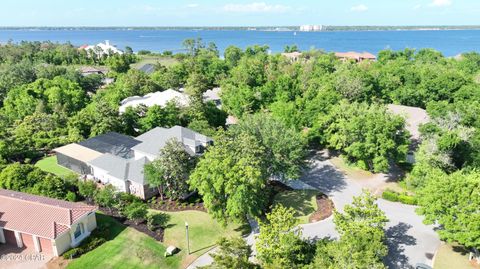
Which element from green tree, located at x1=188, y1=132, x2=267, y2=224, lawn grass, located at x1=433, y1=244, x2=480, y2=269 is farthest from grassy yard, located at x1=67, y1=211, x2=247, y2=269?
lawn grass, located at x1=433, y1=244, x2=480, y2=269

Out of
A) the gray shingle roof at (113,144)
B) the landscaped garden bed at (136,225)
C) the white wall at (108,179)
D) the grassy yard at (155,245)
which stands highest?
the gray shingle roof at (113,144)

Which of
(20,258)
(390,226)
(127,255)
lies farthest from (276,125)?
(20,258)

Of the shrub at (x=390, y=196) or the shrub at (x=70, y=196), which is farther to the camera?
the shrub at (x=390, y=196)

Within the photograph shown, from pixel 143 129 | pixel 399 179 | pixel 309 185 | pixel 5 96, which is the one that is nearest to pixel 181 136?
pixel 143 129

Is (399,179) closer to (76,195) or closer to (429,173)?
(429,173)

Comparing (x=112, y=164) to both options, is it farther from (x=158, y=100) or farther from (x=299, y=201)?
(x=158, y=100)

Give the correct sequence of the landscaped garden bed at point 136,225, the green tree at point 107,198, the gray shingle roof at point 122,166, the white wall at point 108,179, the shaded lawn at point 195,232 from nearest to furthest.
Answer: the shaded lawn at point 195,232, the landscaped garden bed at point 136,225, the green tree at point 107,198, the gray shingle roof at point 122,166, the white wall at point 108,179

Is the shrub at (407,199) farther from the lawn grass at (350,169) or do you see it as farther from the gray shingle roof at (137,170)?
the gray shingle roof at (137,170)

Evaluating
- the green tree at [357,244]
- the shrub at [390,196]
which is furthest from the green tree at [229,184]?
the shrub at [390,196]
